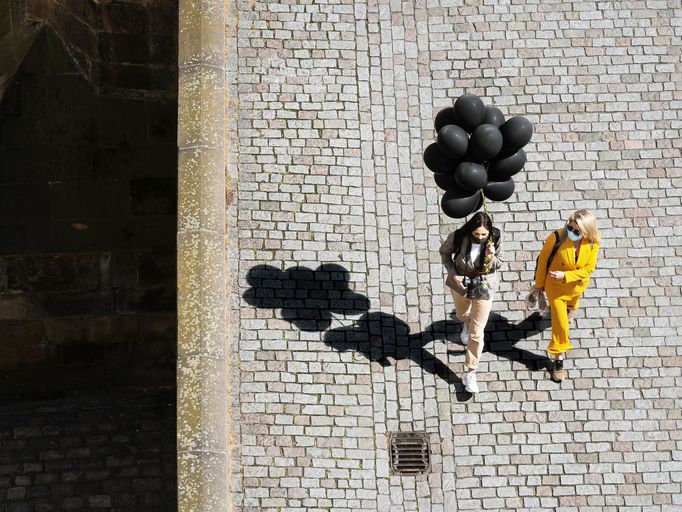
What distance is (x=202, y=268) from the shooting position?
9.73 meters

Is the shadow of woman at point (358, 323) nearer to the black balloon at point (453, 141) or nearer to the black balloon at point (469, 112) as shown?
the black balloon at point (453, 141)

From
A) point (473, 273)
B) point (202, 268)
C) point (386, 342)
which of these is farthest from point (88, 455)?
point (473, 273)

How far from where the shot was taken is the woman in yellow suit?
29.9 ft

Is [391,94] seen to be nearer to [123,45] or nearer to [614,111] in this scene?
[614,111]

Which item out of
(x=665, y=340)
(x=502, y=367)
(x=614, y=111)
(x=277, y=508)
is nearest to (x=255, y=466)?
(x=277, y=508)

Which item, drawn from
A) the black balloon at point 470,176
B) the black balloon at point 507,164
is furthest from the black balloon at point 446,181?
the black balloon at point 507,164

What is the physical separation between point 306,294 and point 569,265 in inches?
106

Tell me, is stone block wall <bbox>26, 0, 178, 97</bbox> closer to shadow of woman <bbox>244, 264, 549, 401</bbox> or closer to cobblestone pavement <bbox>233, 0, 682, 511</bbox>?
cobblestone pavement <bbox>233, 0, 682, 511</bbox>

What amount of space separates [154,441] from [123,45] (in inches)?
197

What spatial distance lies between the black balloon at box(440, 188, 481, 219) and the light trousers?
1026 mm

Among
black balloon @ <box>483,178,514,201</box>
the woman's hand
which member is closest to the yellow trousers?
the woman's hand

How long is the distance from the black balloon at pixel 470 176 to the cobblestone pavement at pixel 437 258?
2003 millimetres

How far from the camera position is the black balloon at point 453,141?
28.4 feet

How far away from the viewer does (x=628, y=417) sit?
32.9 feet
